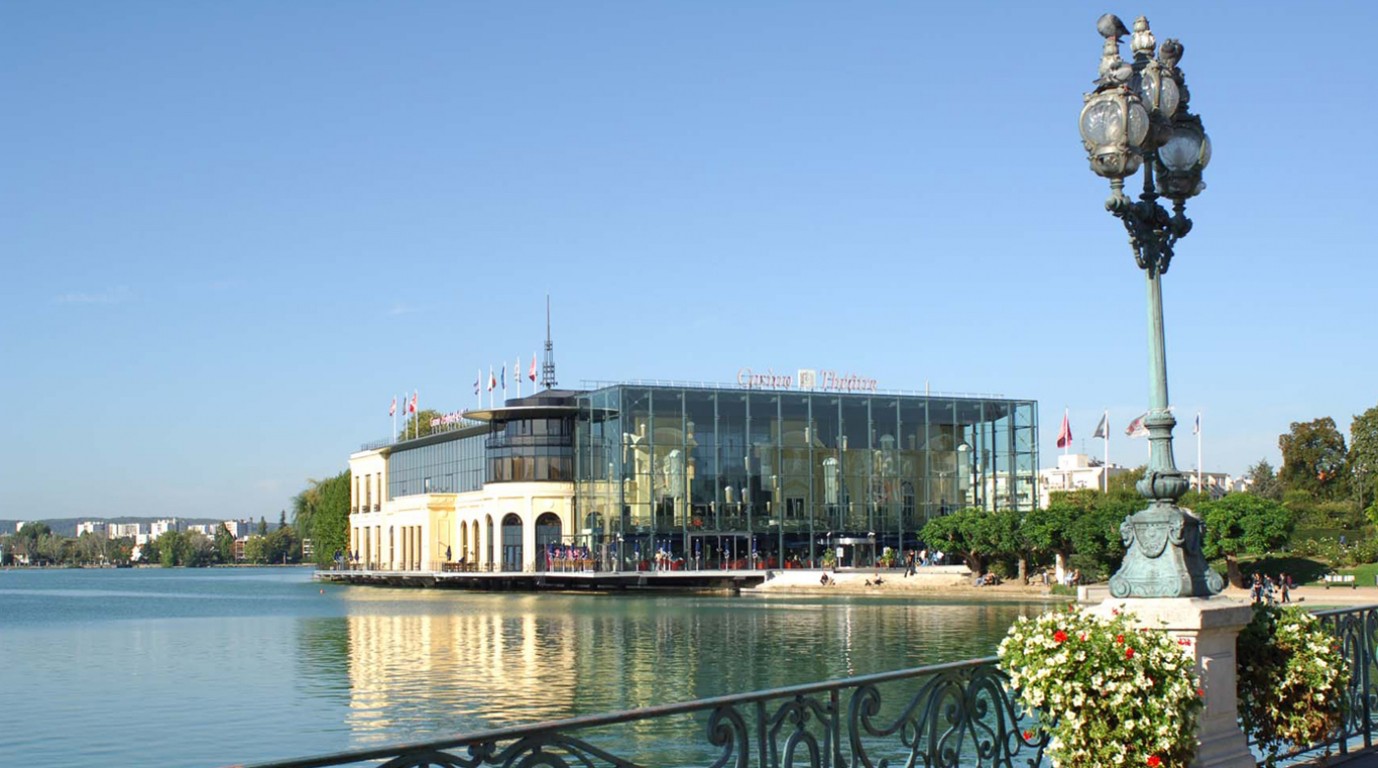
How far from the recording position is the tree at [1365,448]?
108625mm

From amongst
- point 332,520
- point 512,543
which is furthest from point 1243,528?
point 332,520

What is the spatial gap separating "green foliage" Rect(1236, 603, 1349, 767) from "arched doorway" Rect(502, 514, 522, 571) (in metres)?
Answer: 93.3

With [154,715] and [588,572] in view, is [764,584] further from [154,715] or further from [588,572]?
[154,715]

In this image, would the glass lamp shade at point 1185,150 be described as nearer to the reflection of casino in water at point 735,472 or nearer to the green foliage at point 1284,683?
the green foliage at point 1284,683

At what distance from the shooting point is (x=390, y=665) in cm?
4047

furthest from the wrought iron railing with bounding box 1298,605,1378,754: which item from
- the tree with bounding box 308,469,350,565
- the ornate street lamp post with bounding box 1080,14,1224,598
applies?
the tree with bounding box 308,469,350,565

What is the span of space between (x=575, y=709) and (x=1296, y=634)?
19.7 metres

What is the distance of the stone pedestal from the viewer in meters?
9.83

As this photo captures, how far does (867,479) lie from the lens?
324 ft

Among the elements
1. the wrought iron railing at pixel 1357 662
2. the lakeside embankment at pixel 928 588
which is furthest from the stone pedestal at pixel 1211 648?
the lakeside embankment at pixel 928 588

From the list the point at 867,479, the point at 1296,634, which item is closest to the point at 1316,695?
the point at 1296,634

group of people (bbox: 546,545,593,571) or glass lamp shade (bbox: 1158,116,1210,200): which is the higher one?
glass lamp shade (bbox: 1158,116,1210,200)

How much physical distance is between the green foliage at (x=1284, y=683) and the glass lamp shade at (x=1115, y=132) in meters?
3.62

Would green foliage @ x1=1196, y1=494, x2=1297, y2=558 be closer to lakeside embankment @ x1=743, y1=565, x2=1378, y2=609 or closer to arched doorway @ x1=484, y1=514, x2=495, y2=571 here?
lakeside embankment @ x1=743, y1=565, x2=1378, y2=609
